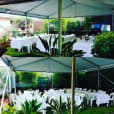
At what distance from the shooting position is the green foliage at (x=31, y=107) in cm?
248

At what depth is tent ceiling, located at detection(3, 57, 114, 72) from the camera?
1966 mm

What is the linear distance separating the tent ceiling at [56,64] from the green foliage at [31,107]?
455 millimetres

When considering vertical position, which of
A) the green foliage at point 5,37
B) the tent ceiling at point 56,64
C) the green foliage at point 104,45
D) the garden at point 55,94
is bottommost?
the garden at point 55,94

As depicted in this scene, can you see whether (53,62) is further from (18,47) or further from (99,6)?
(99,6)

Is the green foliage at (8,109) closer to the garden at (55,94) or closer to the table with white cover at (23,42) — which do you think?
the garden at (55,94)

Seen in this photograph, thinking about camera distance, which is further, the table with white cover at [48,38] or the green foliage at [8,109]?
the green foliage at [8,109]

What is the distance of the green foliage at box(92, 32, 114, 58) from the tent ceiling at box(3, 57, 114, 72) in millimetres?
80

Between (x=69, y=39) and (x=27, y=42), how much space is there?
0.44m

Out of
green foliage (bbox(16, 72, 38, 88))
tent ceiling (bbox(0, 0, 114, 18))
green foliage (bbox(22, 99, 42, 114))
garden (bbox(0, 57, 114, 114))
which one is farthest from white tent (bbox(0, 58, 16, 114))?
tent ceiling (bbox(0, 0, 114, 18))

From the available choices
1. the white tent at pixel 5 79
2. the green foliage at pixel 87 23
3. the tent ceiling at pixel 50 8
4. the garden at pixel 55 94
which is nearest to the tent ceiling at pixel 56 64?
the garden at pixel 55 94

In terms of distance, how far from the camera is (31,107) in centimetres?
246

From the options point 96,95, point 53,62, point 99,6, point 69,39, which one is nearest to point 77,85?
point 96,95

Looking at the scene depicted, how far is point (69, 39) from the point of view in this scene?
192cm

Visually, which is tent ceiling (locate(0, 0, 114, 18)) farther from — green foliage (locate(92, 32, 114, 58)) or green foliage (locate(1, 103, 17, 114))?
green foliage (locate(1, 103, 17, 114))
